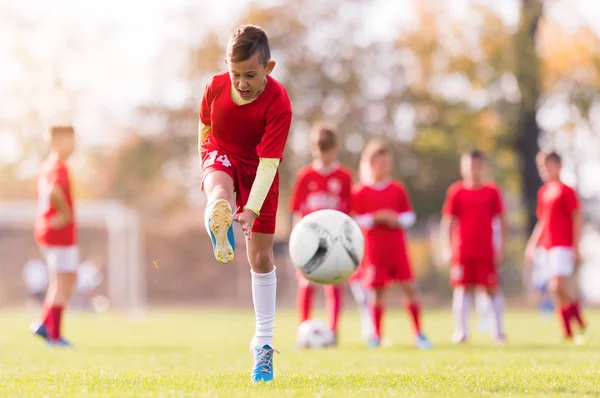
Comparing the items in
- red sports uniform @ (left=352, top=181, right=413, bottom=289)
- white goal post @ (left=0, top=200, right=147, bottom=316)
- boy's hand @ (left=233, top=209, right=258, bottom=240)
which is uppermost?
white goal post @ (left=0, top=200, right=147, bottom=316)

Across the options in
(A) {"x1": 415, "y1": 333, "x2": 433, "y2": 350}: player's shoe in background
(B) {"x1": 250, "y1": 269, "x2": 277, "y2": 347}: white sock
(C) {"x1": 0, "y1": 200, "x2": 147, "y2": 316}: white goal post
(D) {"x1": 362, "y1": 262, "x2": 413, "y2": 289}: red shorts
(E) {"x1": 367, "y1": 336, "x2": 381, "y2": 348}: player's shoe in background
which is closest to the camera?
Result: (B) {"x1": 250, "y1": 269, "x2": 277, "y2": 347}: white sock

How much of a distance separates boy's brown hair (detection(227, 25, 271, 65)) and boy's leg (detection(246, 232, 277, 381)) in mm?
1102

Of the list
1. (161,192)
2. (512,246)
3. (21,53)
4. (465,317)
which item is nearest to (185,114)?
(161,192)

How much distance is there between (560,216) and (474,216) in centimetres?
97

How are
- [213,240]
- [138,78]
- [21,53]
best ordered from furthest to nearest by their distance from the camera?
[21,53] → [138,78] → [213,240]

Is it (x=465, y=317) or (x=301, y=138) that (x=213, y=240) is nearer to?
(x=465, y=317)

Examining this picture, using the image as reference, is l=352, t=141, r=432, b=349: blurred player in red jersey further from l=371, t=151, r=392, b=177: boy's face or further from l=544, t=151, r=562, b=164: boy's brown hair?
l=544, t=151, r=562, b=164: boy's brown hair

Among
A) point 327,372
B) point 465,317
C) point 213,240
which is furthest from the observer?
point 465,317

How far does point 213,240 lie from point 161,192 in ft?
108

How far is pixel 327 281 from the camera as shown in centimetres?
571

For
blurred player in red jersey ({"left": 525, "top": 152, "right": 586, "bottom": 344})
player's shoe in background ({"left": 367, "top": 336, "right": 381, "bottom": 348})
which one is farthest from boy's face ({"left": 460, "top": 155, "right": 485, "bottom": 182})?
player's shoe in background ({"left": 367, "top": 336, "right": 381, "bottom": 348})

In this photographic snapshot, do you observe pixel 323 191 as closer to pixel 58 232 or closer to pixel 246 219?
pixel 58 232

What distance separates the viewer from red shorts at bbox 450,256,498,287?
10359mm

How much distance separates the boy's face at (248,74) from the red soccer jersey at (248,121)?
0.51 ft
